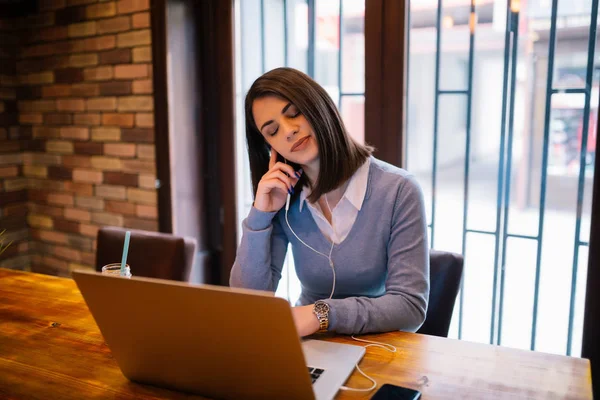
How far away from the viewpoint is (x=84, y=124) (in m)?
2.92

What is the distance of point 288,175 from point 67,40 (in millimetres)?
1965

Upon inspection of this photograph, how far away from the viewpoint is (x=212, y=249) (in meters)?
2.80

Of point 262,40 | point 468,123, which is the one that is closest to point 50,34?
point 262,40

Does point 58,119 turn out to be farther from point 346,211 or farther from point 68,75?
point 346,211

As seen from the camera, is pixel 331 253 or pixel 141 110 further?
pixel 141 110

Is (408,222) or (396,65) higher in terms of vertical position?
(396,65)

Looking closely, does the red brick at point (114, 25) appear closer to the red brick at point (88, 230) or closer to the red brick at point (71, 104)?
the red brick at point (71, 104)

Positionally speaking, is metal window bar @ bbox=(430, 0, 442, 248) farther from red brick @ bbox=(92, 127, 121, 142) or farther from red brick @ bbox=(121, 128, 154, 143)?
red brick @ bbox=(92, 127, 121, 142)

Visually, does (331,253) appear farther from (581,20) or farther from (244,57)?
(244,57)

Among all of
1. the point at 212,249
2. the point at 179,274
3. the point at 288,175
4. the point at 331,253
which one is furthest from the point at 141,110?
the point at 331,253

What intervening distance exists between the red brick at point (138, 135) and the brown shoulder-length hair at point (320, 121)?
3.88 feet

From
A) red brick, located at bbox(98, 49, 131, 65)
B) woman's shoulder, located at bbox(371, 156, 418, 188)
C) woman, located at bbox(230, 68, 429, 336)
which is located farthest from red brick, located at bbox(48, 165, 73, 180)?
woman's shoulder, located at bbox(371, 156, 418, 188)

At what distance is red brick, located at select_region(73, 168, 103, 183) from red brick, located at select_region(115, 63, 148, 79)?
21.9 inches

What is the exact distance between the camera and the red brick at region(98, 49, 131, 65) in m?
2.64
